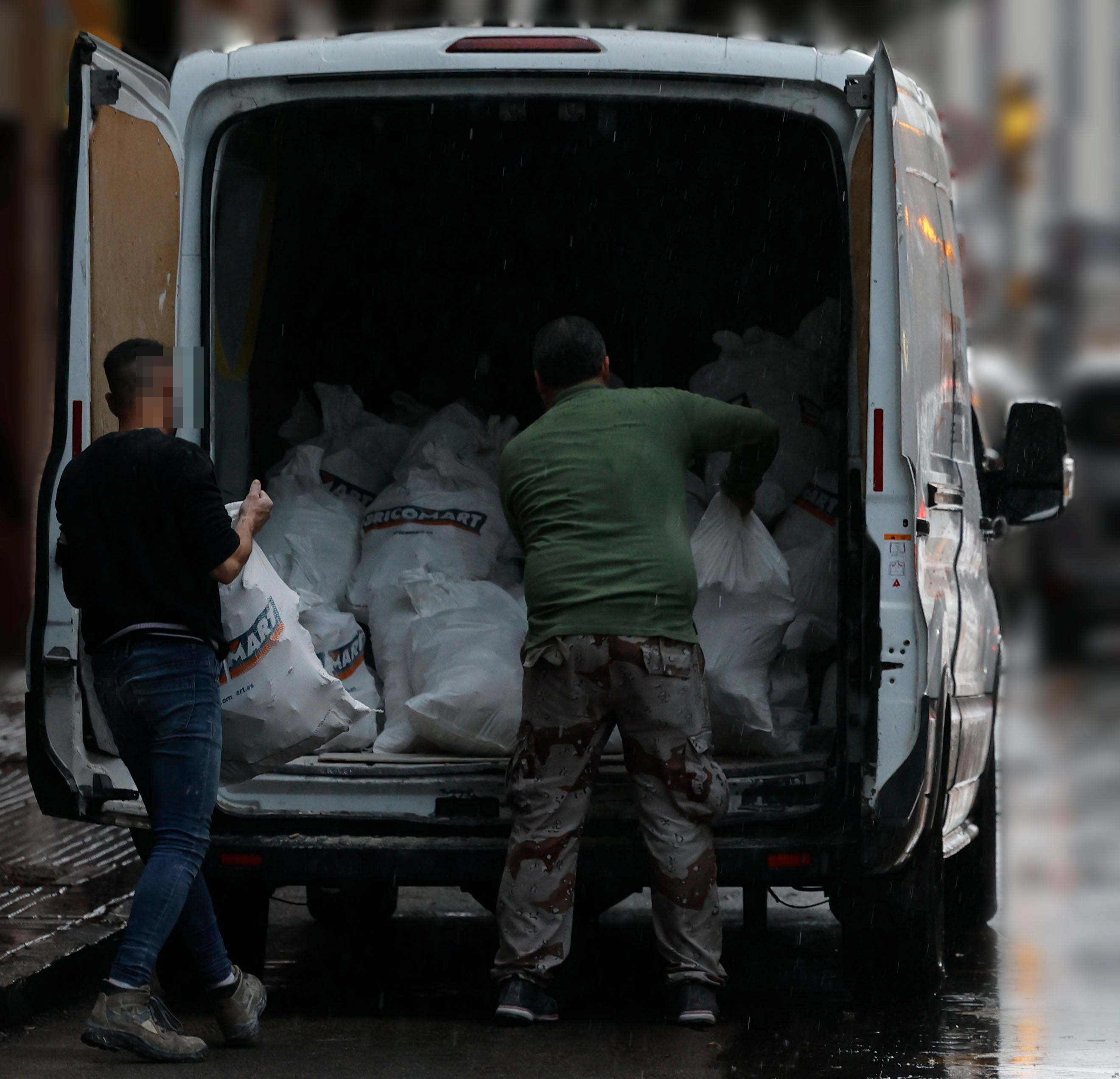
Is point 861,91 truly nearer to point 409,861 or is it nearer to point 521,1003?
point 409,861

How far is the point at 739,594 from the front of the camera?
20.9 ft

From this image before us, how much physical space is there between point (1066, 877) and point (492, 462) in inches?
113

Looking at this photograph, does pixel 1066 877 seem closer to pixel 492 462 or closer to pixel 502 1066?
pixel 492 462

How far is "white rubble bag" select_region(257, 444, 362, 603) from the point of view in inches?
269

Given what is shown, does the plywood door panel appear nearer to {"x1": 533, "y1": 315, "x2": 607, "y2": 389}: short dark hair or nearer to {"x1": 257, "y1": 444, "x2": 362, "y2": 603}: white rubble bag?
{"x1": 533, "y1": 315, "x2": 607, "y2": 389}: short dark hair

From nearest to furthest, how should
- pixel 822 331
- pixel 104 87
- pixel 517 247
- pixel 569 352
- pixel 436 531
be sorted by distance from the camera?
pixel 104 87, pixel 569 352, pixel 436 531, pixel 822 331, pixel 517 247

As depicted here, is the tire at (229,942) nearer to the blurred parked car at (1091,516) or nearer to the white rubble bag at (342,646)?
the white rubble bag at (342,646)

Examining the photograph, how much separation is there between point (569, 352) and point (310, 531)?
1.32m

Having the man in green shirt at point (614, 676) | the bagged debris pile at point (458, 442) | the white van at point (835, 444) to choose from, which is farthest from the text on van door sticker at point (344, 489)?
A: the man in green shirt at point (614, 676)

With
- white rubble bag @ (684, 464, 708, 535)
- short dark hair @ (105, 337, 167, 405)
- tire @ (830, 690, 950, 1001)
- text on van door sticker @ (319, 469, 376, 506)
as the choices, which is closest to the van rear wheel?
tire @ (830, 690, 950, 1001)

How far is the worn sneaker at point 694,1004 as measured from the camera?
18.7 ft

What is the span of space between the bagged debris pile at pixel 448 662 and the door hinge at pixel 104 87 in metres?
1.75

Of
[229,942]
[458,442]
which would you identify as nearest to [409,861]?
[229,942]

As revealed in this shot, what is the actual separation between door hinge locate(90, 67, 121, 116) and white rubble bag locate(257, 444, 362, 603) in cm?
158
